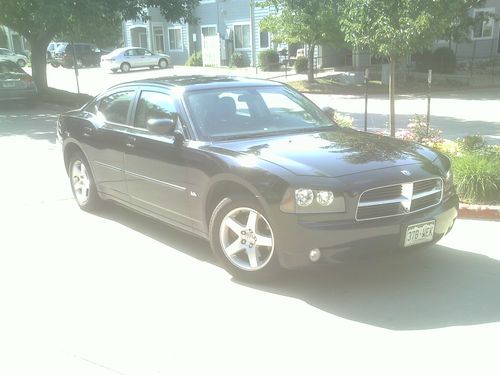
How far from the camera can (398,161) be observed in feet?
14.5

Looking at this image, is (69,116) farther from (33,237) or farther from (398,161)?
(398,161)

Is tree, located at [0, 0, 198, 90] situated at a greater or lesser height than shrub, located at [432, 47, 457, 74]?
greater

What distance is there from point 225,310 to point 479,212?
3.30m

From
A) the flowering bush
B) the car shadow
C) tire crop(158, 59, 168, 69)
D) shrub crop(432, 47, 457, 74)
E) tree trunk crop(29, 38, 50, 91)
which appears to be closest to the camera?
the car shadow

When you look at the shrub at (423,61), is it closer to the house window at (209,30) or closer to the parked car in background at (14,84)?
the house window at (209,30)

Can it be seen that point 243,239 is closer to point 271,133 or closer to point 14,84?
point 271,133

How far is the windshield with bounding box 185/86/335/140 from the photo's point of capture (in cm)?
508

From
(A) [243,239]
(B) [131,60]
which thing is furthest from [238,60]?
(A) [243,239]

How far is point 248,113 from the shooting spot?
5.36 m

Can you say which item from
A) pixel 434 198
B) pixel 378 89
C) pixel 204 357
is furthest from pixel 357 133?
pixel 378 89

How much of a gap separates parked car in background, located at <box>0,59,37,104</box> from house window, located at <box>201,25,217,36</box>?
2167 centimetres

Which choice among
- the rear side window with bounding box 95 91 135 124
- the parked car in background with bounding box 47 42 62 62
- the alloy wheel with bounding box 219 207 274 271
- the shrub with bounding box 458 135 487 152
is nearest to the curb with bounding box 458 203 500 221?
the shrub with bounding box 458 135 487 152

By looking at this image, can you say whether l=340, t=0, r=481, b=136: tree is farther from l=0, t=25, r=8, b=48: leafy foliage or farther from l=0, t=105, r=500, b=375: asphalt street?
l=0, t=25, r=8, b=48: leafy foliage

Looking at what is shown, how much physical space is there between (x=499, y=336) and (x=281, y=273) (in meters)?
1.58
